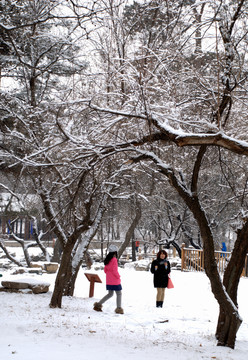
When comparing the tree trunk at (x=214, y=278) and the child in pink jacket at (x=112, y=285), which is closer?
the tree trunk at (x=214, y=278)

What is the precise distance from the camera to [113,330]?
21.6 feet

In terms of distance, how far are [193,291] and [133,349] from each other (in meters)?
7.95

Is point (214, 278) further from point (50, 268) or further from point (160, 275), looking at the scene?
point (50, 268)

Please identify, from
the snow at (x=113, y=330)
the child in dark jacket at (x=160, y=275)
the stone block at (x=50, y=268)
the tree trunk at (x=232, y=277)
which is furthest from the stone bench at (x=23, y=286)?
the stone block at (x=50, y=268)

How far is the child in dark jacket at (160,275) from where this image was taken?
981 centimetres

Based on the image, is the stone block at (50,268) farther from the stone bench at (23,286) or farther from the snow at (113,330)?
the stone bench at (23,286)

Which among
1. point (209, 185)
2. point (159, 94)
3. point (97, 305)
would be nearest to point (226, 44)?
point (159, 94)

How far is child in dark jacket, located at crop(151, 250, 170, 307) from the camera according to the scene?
386 inches

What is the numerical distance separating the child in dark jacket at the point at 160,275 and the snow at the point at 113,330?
0.30 meters

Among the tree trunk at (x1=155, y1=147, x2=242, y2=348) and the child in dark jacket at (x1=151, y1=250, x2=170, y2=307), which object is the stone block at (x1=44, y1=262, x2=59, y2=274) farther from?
the tree trunk at (x1=155, y1=147, x2=242, y2=348)

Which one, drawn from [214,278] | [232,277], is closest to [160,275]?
[232,277]

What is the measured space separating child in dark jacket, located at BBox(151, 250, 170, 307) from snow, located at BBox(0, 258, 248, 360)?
0.99ft

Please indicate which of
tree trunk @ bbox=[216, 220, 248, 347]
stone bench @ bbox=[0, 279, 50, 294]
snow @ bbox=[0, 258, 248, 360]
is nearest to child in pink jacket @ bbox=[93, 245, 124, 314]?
snow @ bbox=[0, 258, 248, 360]

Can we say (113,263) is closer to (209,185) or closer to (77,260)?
(77,260)
